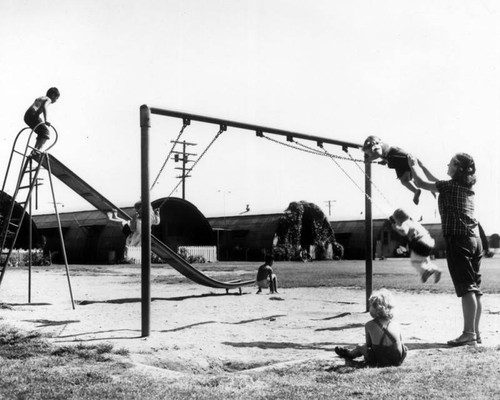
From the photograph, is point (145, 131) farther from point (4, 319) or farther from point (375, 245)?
point (375, 245)

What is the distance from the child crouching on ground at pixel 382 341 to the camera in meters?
5.50

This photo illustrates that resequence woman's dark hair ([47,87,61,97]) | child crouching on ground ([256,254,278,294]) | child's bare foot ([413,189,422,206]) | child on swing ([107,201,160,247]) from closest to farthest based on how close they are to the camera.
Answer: child's bare foot ([413,189,422,206]) → child on swing ([107,201,160,247]) → woman's dark hair ([47,87,61,97]) → child crouching on ground ([256,254,278,294])

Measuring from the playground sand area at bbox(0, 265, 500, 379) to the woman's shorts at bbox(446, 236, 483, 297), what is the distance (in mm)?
690

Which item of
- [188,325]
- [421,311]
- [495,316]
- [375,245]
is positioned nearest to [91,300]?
[188,325]

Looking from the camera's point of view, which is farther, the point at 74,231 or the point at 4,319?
the point at 74,231

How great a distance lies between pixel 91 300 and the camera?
1260 cm

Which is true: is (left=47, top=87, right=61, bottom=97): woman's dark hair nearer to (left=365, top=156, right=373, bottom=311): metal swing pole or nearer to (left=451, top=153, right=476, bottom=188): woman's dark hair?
(left=365, top=156, right=373, bottom=311): metal swing pole

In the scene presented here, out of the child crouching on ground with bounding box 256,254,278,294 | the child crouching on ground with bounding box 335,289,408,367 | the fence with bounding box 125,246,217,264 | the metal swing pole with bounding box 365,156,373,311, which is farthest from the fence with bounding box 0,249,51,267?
the child crouching on ground with bounding box 335,289,408,367

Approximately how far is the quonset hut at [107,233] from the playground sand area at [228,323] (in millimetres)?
19790

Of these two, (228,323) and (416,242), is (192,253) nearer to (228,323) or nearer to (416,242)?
(228,323)

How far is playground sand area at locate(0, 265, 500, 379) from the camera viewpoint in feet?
21.4

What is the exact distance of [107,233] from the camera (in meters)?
35.3

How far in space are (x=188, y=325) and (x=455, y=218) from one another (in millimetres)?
4221

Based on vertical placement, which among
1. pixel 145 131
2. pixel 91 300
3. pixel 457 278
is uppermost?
pixel 145 131
